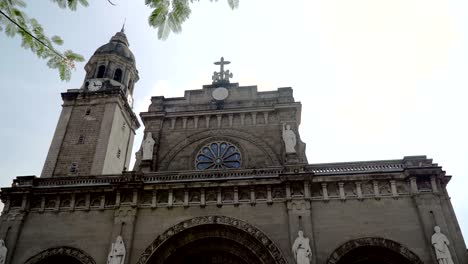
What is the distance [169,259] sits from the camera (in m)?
19.8

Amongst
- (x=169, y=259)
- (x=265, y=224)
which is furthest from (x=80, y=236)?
(x=265, y=224)

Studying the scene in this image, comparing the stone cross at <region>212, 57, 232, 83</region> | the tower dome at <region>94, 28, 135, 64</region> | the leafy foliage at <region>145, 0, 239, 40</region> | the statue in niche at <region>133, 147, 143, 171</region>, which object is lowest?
the leafy foliage at <region>145, 0, 239, 40</region>

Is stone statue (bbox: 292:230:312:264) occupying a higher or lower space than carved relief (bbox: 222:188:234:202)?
lower

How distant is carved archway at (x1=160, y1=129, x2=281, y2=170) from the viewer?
24.8 m

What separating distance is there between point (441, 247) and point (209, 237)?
1076cm

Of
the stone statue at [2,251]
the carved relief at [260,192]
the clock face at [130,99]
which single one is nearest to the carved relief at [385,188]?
the carved relief at [260,192]

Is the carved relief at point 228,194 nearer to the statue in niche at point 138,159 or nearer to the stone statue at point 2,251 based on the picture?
the statue in niche at point 138,159

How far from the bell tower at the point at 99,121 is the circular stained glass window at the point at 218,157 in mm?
7673

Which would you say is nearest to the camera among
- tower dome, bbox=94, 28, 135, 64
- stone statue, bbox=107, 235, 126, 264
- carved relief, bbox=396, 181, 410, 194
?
stone statue, bbox=107, 235, 126, 264

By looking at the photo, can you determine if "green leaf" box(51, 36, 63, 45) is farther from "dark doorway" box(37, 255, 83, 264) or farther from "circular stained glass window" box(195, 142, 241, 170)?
"circular stained glass window" box(195, 142, 241, 170)

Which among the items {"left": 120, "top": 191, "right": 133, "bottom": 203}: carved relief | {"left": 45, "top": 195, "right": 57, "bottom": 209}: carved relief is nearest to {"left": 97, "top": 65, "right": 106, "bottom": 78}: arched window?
{"left": 45, "top": 195, "right": 57, "bottom": 209}: carved relief

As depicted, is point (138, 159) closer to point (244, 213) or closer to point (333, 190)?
point (244, 213)

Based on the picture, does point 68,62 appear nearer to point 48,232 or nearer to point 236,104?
point 48,232

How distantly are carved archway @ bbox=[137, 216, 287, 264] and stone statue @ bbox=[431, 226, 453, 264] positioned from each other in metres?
7.29
